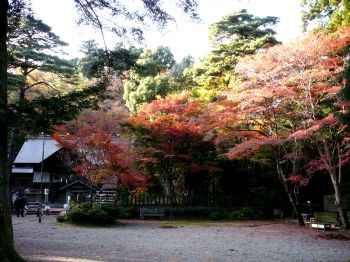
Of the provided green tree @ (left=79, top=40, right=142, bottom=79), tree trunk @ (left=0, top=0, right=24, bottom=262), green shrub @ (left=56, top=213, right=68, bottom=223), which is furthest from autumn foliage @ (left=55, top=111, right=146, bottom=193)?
tree trunk @ (left=0, top=0, right=24, bottom=262)

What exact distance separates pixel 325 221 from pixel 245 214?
4.26m

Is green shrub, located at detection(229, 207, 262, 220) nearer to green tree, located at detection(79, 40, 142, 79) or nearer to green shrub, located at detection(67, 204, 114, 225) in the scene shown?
green shrub, located at detection(67, 204, 114, 225)

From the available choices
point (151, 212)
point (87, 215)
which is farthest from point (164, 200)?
point (87, 215)

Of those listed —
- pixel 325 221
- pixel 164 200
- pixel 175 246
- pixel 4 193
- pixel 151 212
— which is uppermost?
pixel 4 193

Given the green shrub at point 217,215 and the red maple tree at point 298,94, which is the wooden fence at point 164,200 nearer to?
the green shrub at point 217,215

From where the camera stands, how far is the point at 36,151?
23562 mm

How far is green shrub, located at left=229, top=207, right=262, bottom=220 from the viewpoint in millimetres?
17234

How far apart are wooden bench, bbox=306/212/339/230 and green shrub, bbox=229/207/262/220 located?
349cm

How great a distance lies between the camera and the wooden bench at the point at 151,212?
17.4m

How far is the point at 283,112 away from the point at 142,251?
7.98m

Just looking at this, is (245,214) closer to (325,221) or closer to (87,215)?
(325,221)

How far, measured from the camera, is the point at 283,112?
43.9ft

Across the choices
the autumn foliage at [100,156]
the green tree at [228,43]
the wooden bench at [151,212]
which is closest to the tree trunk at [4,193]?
the autumn foliage at [100,156]

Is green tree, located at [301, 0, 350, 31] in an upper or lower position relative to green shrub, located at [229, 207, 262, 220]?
upper
